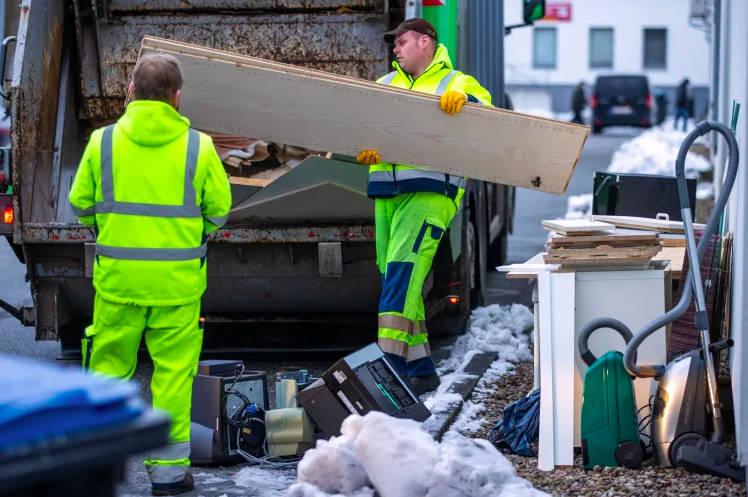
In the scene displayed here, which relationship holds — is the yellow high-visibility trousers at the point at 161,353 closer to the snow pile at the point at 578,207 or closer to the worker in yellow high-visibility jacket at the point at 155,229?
the worker in yellow high-visibility jacket at the point at 155,229

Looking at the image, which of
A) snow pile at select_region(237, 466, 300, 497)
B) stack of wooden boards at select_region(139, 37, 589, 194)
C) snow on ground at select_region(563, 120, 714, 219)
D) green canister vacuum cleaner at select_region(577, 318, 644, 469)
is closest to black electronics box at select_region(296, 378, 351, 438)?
snow pile at select_region(237, 466, 300, 497)

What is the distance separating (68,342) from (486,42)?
3725 mm

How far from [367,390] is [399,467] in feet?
3.65

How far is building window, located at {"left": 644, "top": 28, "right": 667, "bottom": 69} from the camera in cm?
4297

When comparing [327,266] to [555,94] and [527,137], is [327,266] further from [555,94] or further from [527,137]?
[555,94]

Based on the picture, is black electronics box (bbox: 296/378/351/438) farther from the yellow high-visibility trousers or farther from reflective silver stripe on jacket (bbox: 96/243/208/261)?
reflective silver stripe on jacket (bbox: 96/243/208/261)

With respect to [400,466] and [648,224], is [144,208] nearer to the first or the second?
[400,466]

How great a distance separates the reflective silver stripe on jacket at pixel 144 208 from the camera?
14.1 ft

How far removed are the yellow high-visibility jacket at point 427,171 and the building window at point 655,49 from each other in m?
38.8

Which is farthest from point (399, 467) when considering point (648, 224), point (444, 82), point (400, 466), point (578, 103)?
point (578, 103)

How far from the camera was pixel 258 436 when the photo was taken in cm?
494

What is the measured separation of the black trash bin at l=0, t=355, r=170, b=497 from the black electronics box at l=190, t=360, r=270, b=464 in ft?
8.45

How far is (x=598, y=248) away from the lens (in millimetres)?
5066

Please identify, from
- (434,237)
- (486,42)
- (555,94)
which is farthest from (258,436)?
(555,94)
